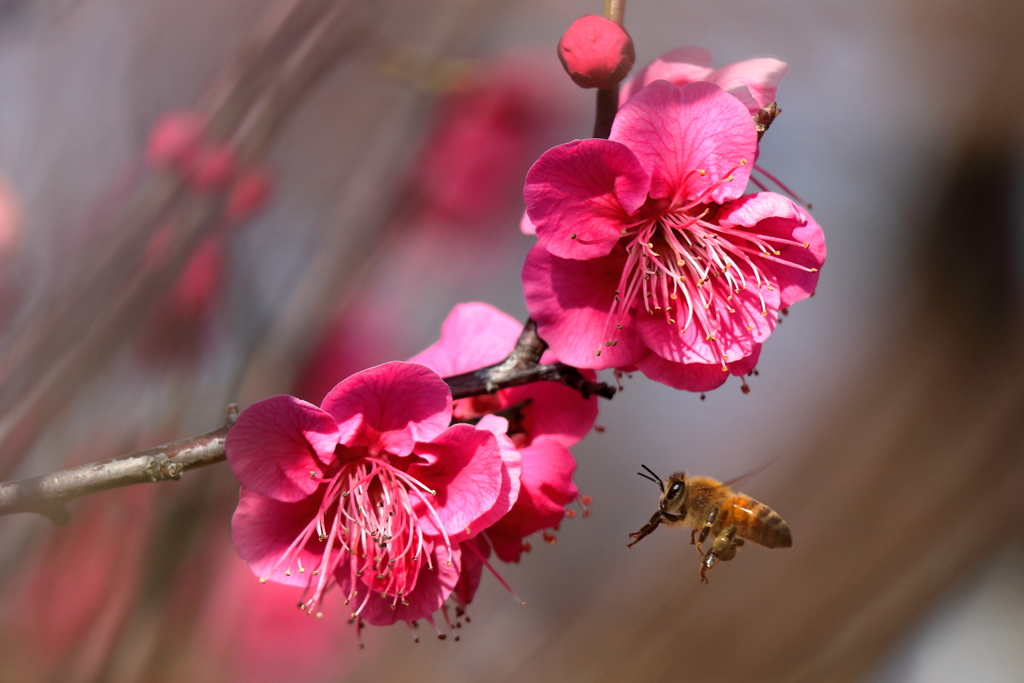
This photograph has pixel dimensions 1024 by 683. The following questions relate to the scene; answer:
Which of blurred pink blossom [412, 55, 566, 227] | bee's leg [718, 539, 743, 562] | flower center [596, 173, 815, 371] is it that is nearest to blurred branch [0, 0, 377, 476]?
blurred pink blossom [412, 55, 566, 227]

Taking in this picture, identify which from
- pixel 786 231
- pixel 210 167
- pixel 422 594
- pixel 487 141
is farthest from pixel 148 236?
pixel 487 141

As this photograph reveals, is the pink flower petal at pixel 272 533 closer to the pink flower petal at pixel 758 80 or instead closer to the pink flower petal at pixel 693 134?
the pink flower petal at pixel 693 134

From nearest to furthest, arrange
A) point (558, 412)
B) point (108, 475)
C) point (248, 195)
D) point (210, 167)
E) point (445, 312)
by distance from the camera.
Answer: point (108, 475), point (558, 412), point (210, 167), point (248, 195), point (445, 312)

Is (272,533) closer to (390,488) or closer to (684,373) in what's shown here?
(390,488)

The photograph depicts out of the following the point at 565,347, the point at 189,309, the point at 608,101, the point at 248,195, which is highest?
the point at 608,101

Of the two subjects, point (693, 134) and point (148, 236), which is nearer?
point (693, 134)

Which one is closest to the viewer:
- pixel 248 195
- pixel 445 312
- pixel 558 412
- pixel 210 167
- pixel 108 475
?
pixel 108 475

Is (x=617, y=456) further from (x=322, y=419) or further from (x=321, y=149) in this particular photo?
(x=322, y=419)

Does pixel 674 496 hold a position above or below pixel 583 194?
below
